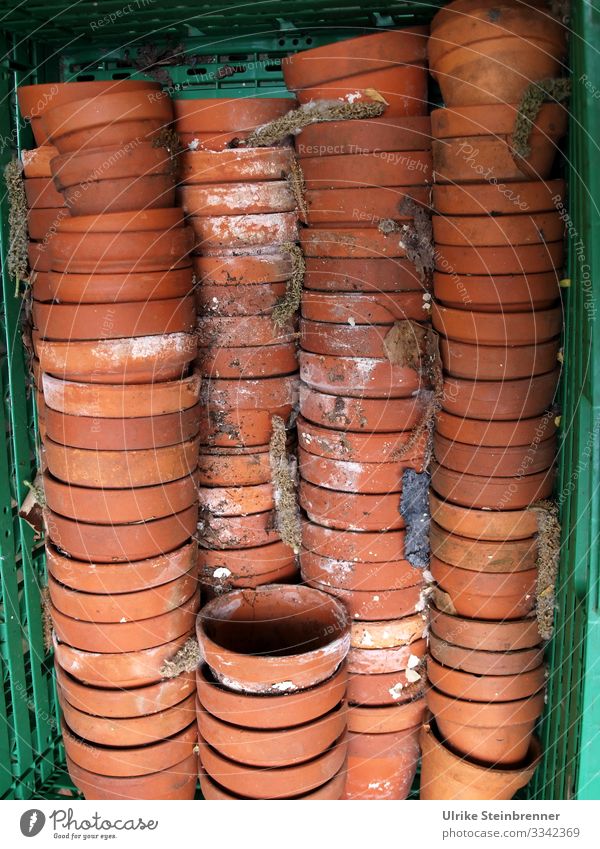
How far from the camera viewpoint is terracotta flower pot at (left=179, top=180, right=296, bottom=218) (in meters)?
2.54

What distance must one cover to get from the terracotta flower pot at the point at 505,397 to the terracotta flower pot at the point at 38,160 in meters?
1.53

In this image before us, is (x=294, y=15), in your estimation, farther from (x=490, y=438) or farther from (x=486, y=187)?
(x=490, y=438)

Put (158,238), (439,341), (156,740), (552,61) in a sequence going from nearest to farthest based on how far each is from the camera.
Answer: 1. (552,61)
2. (158,238)
3. (439,341)
4. (156,740)

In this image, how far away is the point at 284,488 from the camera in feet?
9.27

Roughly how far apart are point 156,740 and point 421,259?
1.85 meters

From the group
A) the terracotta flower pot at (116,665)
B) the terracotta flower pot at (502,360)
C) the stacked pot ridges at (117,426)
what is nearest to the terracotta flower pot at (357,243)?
the terracotta flower pot at (502,360)

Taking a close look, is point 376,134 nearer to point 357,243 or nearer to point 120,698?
point 357,243

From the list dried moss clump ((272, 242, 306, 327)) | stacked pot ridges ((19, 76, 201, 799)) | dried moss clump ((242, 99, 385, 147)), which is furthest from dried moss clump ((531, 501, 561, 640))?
dried moss clump ((242, 99, 385, 147))

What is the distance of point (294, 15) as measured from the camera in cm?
262

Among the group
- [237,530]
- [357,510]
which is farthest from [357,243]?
[237,530]

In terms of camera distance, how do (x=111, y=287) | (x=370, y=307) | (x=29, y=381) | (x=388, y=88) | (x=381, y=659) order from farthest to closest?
(x=29, y=381) < (x=381, y=659) < (x=370, y=307) < (x=388, y=88) < (x=111, y=287)

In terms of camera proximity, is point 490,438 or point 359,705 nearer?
point 490,438

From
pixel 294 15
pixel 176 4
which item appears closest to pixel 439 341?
pixel 294 15

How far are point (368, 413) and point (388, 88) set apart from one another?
3.34ft
